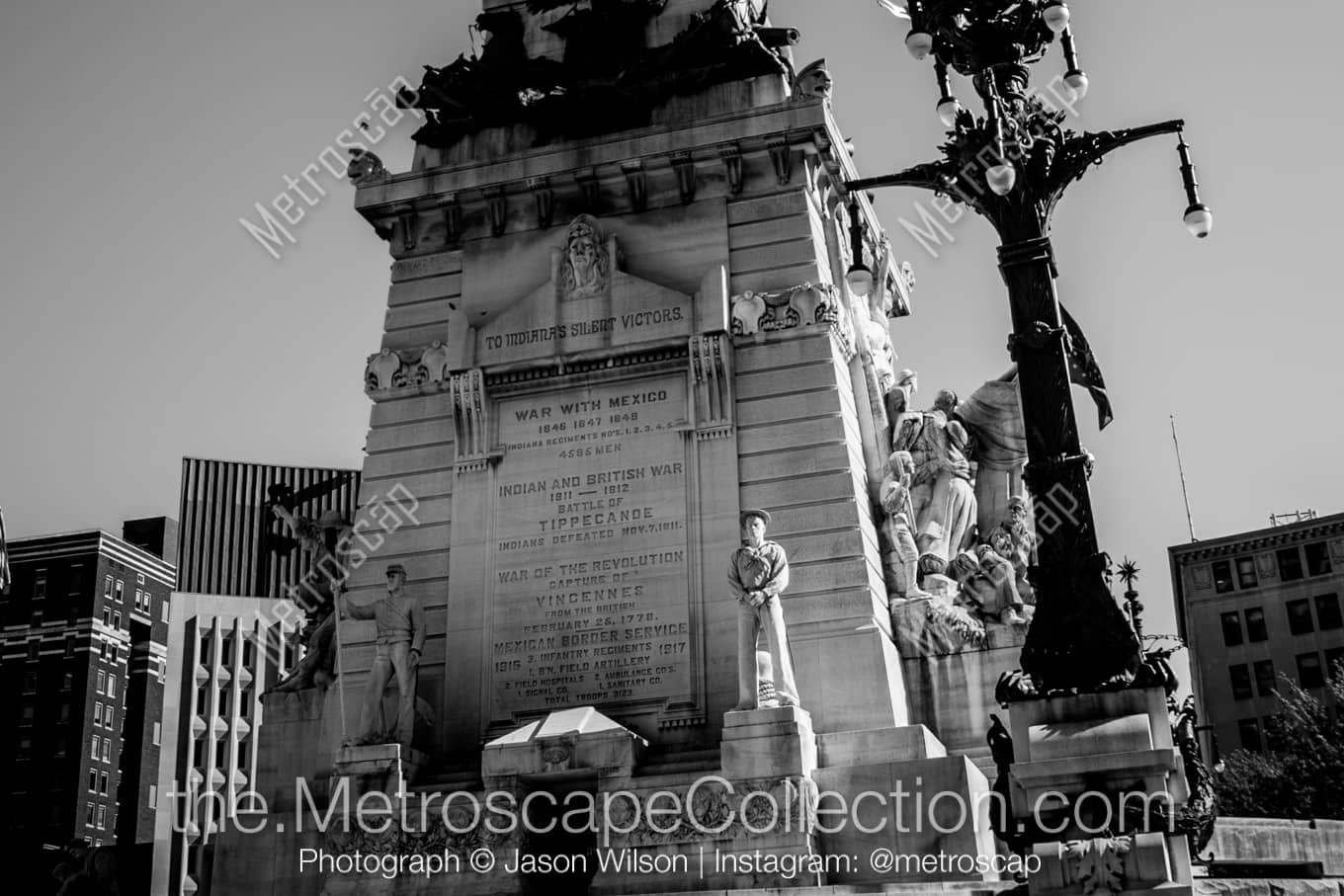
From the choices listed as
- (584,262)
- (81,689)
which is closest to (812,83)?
(584,262)

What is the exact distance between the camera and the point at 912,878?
18.9m

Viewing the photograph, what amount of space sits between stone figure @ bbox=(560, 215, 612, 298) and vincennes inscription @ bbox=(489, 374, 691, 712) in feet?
5.90

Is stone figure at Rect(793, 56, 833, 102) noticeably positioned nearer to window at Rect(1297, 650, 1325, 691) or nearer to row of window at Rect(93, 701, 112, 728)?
window at Rect(1297, 650, 1325, 691)

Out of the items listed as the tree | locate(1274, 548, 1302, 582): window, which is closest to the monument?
the tree

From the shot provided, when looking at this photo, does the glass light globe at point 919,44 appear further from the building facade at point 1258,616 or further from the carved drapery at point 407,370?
the building facade at point 1258,616

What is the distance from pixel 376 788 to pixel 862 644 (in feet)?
24.0

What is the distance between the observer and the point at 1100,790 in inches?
551

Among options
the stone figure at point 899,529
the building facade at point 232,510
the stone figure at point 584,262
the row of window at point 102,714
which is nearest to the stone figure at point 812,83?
the stone figure at point 584,262

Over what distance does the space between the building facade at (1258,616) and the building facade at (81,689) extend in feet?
178

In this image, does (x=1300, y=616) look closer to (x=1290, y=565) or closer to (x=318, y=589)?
(x=1290, y=565)

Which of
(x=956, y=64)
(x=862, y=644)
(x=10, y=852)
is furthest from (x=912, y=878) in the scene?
(x=10, y=852)

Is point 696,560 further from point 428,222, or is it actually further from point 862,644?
point 428,222

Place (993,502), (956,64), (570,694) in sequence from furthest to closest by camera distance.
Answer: (993,502)
(570,694)
(956,64)

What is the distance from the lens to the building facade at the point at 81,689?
73.8m
